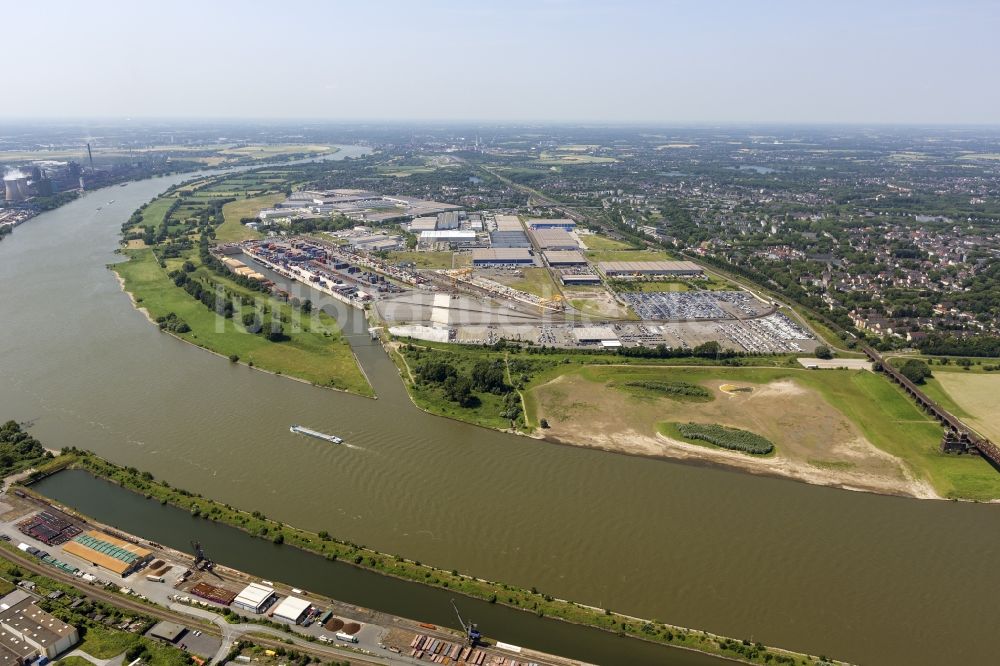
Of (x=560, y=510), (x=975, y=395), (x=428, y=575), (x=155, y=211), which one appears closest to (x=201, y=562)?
(x=428, y=575)

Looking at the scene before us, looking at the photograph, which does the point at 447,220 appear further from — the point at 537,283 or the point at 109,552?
the point at 109,552

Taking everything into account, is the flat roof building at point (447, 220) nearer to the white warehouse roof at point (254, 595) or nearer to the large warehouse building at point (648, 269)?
the large warehouse building at point (648, 269)

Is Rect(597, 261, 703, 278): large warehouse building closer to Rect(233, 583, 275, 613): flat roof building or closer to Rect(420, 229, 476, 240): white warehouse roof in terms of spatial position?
Rect(420, 229, 476, 240): white warehouse roof

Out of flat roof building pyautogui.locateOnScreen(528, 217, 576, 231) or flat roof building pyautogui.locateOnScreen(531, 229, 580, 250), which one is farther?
flat roof building pyautogui.locateOnScreen(528, 217, 576, 231)

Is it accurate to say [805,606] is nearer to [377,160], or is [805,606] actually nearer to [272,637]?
[272,637]

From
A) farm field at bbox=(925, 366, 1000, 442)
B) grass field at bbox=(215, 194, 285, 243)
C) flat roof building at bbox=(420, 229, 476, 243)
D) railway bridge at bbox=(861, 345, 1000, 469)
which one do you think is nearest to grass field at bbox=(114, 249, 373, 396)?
grass field at bbox=(215, 194, 285, 243)

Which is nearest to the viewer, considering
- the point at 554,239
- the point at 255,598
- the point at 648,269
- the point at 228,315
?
the point at 255,598

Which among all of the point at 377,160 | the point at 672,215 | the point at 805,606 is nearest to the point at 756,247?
the point at 672,215
